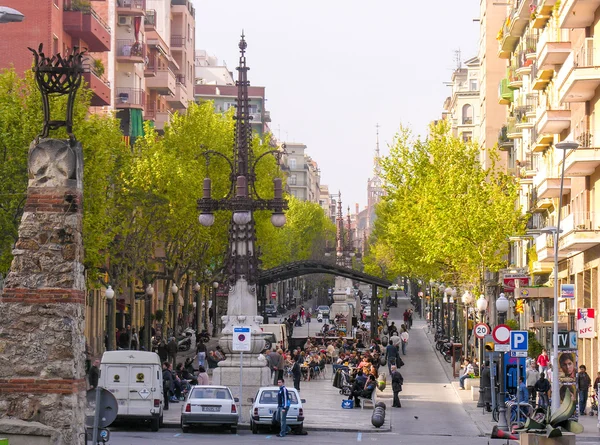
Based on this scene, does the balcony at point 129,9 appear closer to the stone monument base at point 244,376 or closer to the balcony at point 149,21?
the balcony at point 149,21

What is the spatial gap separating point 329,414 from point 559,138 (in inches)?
860

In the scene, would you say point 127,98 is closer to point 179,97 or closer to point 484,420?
point 179,97

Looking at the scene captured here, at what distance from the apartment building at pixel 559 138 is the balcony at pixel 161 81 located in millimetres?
23859

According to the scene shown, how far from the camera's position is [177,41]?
10844 centimetres

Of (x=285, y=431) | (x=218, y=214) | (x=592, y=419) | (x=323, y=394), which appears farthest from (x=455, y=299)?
(x=285, y=431)

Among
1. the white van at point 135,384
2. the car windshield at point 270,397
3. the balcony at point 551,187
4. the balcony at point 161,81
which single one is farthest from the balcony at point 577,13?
the balcony at point 161,81

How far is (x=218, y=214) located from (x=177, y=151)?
458 centimetres

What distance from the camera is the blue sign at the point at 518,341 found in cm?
3559

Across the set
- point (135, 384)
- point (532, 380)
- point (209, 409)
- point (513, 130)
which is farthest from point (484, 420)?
point (513, 130)

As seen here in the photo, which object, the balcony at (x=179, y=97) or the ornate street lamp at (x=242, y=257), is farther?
the balcony at (x=179, y=97)

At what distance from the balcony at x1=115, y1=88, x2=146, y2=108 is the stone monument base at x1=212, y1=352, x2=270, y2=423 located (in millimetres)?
45107

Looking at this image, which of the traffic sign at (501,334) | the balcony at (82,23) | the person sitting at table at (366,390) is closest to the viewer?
the traffic sign at (501,334)

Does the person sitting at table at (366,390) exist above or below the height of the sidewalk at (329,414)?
above

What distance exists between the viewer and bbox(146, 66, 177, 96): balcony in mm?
92062
